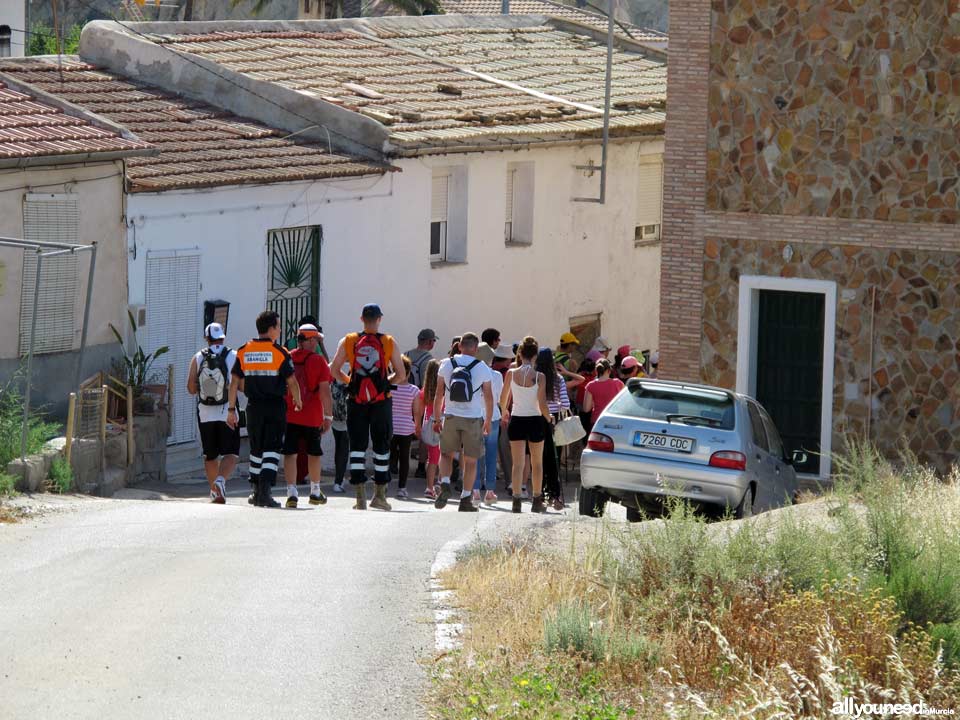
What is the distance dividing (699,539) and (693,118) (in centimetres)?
1023

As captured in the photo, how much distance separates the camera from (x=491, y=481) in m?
16.2

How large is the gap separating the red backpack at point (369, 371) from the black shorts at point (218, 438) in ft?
4.95

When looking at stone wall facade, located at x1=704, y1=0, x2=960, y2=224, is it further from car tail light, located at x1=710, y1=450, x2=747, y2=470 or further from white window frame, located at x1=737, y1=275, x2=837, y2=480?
car tail light, located at x1=710, y1=450, x2=747, y2=470

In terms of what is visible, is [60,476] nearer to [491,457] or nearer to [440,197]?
[491,457]

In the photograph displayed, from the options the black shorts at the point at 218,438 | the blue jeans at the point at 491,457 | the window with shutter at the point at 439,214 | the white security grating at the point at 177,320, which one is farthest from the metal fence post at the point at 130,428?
the window with shutter at the point at 439,214

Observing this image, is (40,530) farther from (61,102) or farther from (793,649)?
(61,102)

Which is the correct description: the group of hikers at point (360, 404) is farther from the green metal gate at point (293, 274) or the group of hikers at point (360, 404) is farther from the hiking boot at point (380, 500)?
the green metal gate at point (293, 274)

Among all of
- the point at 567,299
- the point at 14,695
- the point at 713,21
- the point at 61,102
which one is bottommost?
the point at 14,695

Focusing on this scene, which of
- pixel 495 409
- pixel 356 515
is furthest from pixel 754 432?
pixel 356 515

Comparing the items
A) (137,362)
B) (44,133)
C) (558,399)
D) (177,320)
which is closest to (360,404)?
(558,399)

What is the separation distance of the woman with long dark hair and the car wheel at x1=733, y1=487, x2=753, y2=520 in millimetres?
1959

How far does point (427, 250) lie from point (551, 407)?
10097 millimetres

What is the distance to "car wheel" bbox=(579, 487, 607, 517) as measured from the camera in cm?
1422

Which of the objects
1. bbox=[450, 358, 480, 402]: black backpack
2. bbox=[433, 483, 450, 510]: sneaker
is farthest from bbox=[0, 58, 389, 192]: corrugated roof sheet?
bbox=[450, 358, 480, 402]: black backpack
